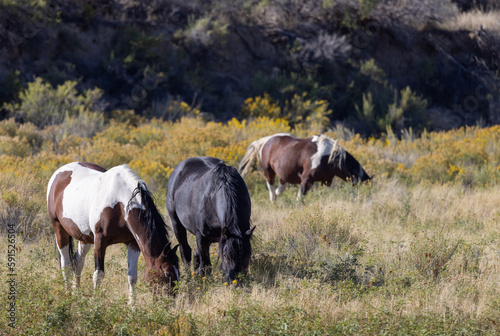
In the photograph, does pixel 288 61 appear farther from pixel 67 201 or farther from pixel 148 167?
pixel 67 201

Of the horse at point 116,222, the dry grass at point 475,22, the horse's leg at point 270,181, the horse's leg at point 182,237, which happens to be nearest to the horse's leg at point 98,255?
the horse at point 116,222

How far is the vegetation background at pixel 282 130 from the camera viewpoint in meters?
5.25

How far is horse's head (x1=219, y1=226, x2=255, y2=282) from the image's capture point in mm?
5352

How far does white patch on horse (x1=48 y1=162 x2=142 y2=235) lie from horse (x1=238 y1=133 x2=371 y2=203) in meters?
4.78

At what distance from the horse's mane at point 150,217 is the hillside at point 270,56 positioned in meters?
13.4

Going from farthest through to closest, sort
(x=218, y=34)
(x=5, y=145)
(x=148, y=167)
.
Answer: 1. (x=218, y=34)
2. (x=5, y=145)
3. (x=148, y=167)

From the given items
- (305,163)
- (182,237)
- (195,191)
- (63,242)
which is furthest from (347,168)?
(63,242)

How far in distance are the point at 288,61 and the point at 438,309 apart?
752 inches

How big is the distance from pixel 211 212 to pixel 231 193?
372 millimetres

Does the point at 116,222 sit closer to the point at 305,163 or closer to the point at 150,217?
the point at 150,217

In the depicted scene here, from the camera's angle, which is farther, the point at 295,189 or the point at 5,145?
the point at 5,145

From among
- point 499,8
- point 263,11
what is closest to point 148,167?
point 263,11

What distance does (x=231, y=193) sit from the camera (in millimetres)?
5773

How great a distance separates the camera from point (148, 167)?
10.8 metres
